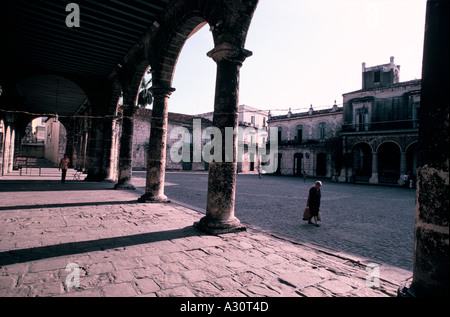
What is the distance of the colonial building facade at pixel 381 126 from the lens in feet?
70.7

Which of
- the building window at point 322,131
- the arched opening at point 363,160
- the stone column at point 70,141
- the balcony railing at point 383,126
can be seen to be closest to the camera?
the balcony railing at point 383,126

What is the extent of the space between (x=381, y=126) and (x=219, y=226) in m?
24.4

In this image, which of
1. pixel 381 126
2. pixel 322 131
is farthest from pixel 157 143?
pixel 322 131

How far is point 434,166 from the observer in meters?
1.93

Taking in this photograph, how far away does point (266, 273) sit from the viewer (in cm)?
290

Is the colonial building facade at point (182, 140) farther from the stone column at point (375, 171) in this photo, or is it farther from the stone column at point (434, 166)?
the stone column at point (434, 166)

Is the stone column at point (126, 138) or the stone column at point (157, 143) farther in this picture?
the stone column at point (126, 138)

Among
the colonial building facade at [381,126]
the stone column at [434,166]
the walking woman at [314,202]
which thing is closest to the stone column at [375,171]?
the colonial building facade at [381,126]

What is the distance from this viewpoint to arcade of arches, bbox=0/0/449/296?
1.92 metres

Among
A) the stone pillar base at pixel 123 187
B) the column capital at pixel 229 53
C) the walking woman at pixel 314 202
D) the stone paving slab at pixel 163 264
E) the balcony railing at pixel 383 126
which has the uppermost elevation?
the balcony railing at pixel 383 126

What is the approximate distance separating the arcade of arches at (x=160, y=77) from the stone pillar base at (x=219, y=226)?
18 millimetres

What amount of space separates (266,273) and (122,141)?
758cm

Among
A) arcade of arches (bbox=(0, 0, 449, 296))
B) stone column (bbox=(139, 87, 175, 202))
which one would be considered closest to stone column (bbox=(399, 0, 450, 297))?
arcade of arches (bbox=(0, 0, 449, 296))

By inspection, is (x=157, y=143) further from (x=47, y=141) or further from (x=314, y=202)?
(x=47, y=141)
